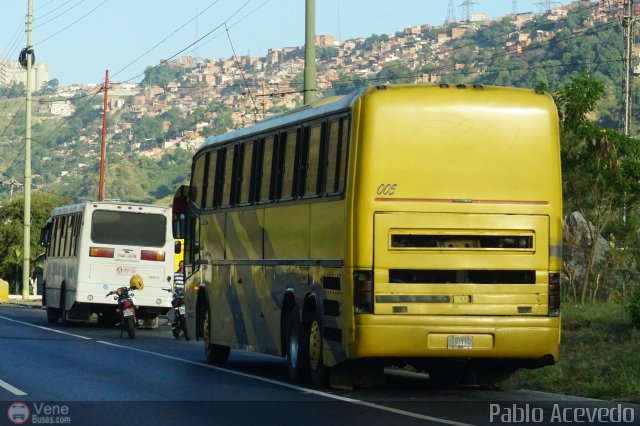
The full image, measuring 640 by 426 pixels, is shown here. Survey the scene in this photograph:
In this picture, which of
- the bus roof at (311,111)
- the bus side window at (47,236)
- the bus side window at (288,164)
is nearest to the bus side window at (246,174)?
the bus roof at (311,111)

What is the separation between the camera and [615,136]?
35438mm

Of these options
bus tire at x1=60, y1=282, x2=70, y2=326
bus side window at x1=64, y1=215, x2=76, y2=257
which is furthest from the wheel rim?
bus side window at x1=64, y1=215, x2=76, y2=257

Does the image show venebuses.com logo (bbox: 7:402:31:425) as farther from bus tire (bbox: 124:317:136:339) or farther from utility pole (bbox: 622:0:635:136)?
utility pole (bbox: 622:0:635:136)

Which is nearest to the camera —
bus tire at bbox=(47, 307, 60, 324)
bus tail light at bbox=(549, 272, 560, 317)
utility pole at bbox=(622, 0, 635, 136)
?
bus tail light at bbox=(549, 272, 560, 317)

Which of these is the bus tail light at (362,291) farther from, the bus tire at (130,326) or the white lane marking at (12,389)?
the bus tire at (130,326)

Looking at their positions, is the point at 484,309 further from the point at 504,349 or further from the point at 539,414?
the point at 539,414

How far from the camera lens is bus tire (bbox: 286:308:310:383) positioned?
747 inches

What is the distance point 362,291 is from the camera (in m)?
17.0

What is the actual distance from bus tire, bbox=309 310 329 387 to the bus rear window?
20787 millimetres

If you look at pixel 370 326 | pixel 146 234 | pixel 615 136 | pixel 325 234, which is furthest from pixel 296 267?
pixel 146 234

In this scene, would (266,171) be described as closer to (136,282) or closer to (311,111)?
(311,111)

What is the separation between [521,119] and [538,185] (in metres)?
0.78

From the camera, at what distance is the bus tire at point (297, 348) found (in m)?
19.0

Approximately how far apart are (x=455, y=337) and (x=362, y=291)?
1.14 meters
